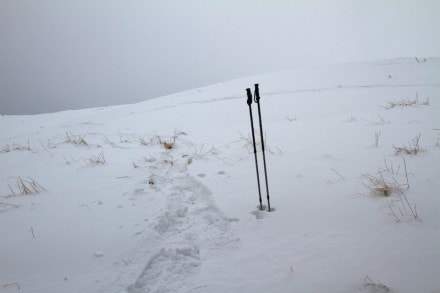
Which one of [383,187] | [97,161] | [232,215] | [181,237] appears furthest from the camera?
[97,161]

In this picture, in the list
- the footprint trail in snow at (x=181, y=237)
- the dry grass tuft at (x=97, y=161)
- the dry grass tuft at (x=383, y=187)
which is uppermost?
the dry grass tuft at (x=97, y=161)

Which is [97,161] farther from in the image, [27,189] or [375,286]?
[375,286]

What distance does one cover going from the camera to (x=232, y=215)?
8.42 feet

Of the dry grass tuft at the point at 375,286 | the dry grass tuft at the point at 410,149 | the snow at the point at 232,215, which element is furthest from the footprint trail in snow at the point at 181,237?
the dry grass tuft at the point at 410,149

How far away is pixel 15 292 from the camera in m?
1.81

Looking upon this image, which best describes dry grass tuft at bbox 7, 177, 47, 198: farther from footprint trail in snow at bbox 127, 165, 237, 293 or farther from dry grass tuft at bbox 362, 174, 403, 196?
dry grass tuft at bbox 362, 174, 403, 196

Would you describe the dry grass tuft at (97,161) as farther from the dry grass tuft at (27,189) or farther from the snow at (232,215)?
the dry grass tuft at (27,189)

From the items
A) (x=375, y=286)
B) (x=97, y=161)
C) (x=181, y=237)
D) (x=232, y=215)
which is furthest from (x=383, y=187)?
(x=97, y=161)

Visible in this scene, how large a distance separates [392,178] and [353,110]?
368cm

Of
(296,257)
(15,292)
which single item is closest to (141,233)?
(15,292)

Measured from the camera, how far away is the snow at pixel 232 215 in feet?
5.91

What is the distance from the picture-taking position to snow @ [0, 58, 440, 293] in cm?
180

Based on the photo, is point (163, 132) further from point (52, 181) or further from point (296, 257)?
point (296, 257)

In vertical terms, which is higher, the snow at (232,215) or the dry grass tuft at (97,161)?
the dry grass tuft at (97,161)
